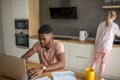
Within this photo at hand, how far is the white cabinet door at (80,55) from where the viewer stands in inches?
132

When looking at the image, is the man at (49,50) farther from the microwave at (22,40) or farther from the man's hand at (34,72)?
the microwave at (22,40)

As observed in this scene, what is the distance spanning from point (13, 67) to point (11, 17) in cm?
324

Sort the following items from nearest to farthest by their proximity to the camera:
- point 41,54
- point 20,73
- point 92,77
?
point 20,73
point 92,77
point 41,54

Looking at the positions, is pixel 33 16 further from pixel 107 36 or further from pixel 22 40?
pixel 107 36

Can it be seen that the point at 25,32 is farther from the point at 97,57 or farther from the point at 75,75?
the point at 75,75

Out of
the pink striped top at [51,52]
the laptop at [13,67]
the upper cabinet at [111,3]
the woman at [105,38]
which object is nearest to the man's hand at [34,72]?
the laptop at [13,67]

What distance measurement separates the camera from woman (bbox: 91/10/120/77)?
3.02m

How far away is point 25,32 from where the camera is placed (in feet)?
13.8

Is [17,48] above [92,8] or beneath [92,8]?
beneath

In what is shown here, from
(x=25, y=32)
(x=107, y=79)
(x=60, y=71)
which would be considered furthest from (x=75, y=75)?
(x=25, y=32)

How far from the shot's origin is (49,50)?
1.94 meters

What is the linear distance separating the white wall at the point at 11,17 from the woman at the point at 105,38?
1.94m

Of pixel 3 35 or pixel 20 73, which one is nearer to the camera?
pixel 20 73

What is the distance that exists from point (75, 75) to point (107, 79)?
6.34 ft
